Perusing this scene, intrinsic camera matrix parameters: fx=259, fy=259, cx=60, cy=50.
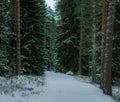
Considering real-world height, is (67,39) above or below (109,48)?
above

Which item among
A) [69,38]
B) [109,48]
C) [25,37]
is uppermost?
[69,38]

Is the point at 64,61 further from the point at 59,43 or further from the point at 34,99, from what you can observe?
the point at 34,99

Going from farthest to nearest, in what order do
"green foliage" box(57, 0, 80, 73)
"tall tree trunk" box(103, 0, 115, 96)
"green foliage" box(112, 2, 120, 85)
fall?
"green foliage" box(57, 0, 80, 73)
"green foliage" box(112, 2, 120, 85)
"tall tree trunk" box(103, 0, 115, 96)

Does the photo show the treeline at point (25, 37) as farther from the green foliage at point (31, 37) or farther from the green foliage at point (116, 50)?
the green foliage at point (116, 50)

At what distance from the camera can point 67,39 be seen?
32.2m

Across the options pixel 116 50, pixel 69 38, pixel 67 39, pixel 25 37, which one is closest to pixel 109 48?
pixel 116 50

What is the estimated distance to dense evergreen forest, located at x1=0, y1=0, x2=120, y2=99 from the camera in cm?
1574

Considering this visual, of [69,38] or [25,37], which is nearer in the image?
[25,37]

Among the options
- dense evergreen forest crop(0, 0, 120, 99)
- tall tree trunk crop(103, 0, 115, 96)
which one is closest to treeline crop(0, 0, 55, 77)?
dense evergreen forest crop(0, 0, 120, 99)

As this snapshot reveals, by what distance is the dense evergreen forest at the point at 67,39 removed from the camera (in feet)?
51.7

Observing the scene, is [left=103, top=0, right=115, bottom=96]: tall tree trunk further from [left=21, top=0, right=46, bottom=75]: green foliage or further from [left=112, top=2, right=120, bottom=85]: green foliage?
[left=21, top=0, right=46, bottom=75]: green foliage

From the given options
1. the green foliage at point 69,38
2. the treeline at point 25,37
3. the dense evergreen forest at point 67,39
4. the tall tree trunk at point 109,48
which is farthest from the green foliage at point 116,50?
the green foliage at point 69,38

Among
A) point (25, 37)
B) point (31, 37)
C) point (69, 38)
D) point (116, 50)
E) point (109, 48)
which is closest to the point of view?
point (109, 48)

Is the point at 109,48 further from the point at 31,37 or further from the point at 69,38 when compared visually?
the point at 69,38
